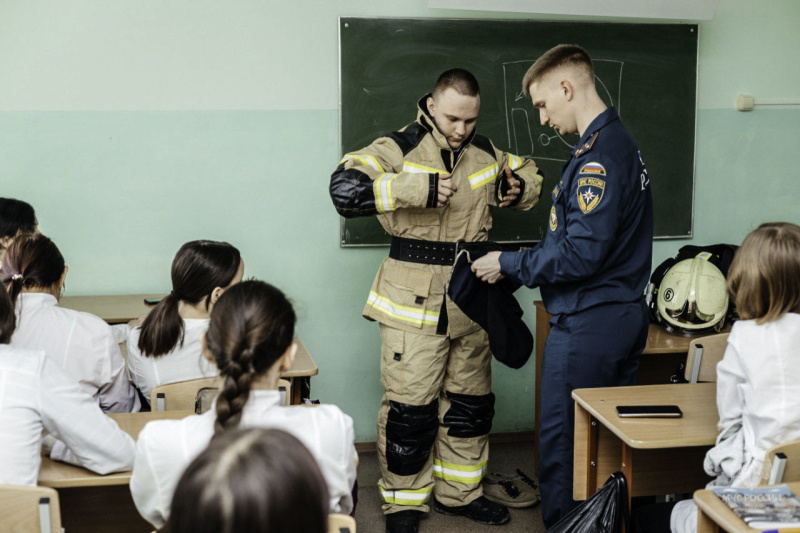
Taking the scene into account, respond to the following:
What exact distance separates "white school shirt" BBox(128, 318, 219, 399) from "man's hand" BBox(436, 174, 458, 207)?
3.22ft

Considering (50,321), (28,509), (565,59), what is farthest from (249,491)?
(565,59)

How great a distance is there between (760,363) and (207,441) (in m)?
1.35

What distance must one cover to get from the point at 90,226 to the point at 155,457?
8.36ft

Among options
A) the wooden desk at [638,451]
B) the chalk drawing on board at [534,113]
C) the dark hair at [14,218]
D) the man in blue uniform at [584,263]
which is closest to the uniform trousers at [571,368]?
the man in blue uniform at [584,263]

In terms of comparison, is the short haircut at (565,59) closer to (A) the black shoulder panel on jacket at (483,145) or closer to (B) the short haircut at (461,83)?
(B) the short haircut at (461,83)

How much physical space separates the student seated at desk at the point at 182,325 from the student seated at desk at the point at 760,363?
1.57 metres

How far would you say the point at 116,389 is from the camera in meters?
2.45

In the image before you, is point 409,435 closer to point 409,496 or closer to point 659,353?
point 409,496

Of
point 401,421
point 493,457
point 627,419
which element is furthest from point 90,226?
point 627,419

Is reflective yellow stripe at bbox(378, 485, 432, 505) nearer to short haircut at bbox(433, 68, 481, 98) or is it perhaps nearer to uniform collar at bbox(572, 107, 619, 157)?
uniform collar at bbox(572, 107, 619, 157)

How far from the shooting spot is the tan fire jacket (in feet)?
9.53

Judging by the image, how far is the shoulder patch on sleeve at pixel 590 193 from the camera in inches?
92.0

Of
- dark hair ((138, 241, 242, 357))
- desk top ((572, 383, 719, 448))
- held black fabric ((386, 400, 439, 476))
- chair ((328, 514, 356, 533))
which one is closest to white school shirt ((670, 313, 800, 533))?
desk top ((572, 383, 719, 448))

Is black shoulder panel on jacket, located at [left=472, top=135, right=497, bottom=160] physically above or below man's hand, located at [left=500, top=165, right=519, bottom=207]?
above
